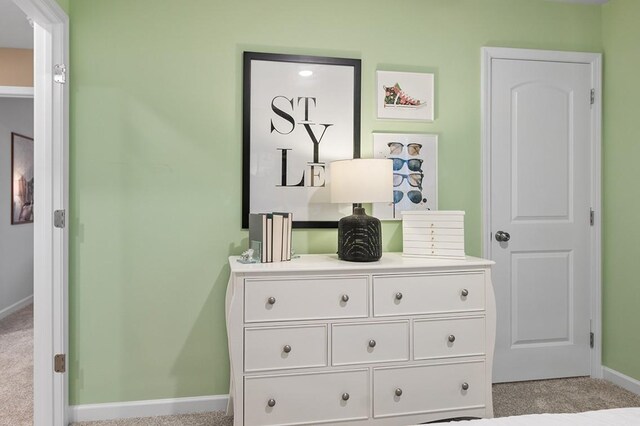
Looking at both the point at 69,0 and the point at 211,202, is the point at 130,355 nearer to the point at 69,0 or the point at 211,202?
the point at 211,202

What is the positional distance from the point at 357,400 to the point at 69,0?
2.58 meters

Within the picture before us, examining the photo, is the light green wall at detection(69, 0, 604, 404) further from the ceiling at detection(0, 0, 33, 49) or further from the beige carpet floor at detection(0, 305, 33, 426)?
the ceiling at detection(0, 0, 33, 49)

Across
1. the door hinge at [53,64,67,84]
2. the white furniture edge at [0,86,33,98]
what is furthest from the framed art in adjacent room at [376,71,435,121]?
the white furniture edge at [0,86,33,98]

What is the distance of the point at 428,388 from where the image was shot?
215cm

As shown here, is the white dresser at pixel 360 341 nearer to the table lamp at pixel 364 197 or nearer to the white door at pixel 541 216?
the table lamp at pixel 364 197

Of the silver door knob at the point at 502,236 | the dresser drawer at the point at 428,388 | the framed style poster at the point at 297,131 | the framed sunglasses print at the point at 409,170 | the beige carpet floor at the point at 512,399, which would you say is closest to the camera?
the dresser drawer at the point at 428,388

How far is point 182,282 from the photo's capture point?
2.46 meters

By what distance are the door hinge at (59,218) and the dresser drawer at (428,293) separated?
1.63m

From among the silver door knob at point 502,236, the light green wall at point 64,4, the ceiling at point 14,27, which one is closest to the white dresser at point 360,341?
the silver door knob at point 502,236

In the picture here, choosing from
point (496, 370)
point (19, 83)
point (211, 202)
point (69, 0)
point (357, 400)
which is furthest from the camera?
point (19, 83)

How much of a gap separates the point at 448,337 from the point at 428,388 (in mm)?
271

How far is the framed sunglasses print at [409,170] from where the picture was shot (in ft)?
8.68

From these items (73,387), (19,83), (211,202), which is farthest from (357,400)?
(19,83)

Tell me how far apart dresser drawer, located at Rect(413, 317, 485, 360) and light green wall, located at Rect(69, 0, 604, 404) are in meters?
0.75
